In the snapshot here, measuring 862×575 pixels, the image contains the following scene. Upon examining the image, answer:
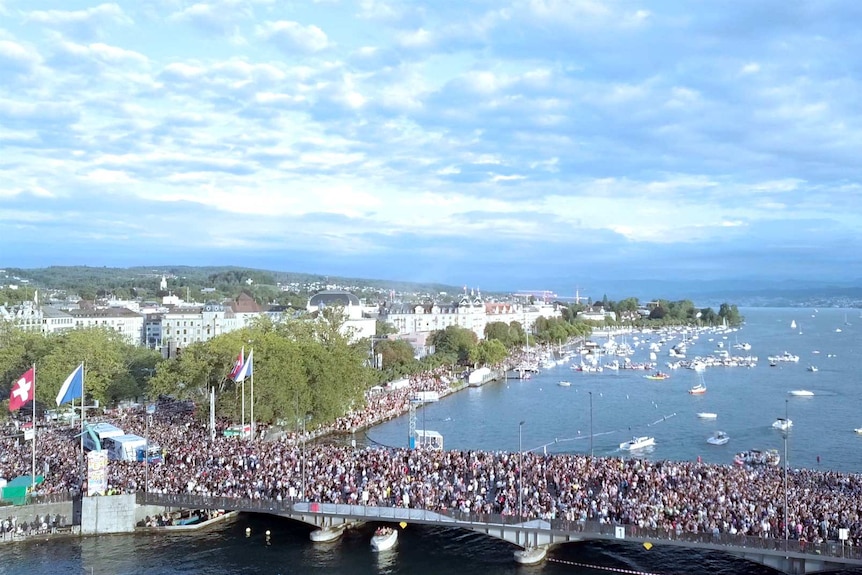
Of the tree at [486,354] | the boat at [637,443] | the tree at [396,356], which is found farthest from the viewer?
the tree at [486,354]

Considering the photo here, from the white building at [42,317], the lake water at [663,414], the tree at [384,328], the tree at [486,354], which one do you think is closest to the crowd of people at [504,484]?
the lake water at [663,414]

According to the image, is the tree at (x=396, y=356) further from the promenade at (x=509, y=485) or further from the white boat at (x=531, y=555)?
the white boat at (x=531, y=555)

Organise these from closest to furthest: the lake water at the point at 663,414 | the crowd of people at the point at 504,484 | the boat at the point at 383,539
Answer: the crowd of people at the point at 504,484 → the boat at the point at 383,539 → the lake water at the point at 663,414

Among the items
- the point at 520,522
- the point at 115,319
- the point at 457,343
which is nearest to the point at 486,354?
the point at 457,343

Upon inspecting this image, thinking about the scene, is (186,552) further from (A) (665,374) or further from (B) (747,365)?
(B) (747,365)

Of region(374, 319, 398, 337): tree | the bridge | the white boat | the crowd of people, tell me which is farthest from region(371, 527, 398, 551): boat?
region(374, 319, 398, 337): tree

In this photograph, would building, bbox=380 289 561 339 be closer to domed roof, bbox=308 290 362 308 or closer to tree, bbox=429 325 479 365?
domed roof, bbox=308 290 362 308

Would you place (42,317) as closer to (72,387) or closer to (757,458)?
(72,387)
